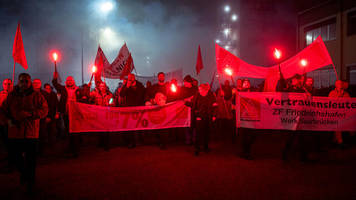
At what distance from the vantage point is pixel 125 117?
264 inches

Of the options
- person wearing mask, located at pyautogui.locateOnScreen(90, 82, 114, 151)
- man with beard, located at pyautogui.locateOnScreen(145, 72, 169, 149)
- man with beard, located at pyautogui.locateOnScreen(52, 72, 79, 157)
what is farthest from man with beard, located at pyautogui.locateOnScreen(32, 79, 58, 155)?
man with beard, located at pyautogui.locateOnScreen(145, 72, 169, 149)

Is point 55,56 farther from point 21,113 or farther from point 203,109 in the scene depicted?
point 203,109

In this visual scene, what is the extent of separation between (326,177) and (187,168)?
2.77 metres

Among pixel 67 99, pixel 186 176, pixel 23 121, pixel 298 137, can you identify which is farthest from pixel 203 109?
pixel 23 121

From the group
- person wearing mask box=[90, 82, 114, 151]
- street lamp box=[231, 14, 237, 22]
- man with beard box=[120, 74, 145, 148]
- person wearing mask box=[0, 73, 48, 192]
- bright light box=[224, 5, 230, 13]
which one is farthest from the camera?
bright light box=[224, 5, 230, 13]

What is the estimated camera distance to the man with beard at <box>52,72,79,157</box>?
5.76 metres

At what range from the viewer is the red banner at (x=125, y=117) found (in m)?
6.04

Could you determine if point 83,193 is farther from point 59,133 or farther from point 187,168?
point 59,133

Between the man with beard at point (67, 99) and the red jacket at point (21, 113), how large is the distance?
6.94 feet

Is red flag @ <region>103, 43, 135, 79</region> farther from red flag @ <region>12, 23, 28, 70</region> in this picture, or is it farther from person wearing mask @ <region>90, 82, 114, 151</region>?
red flag @ <region>12, 23, 28, 70</region>

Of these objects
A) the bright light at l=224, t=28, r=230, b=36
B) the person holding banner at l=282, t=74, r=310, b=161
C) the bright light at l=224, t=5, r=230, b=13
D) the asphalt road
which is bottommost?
the asphalt road

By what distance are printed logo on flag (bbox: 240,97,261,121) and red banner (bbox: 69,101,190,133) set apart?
198cm

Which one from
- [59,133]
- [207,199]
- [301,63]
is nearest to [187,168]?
[207,199]

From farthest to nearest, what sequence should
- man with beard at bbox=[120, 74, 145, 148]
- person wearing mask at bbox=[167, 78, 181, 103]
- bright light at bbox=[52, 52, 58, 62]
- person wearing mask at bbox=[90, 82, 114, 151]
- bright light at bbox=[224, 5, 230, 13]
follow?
1. bright light at bbox=[224, 5, 230, 13]
2. person wearing mask at bbox=[167, 78, 181, 103]
3. man with beard at bbox=[120, 74, 145, 148]
4. person wearing mask at bbox=[90, 82, 114, 151]
5. bright light at bbox=[52, 52, 58, 62]
